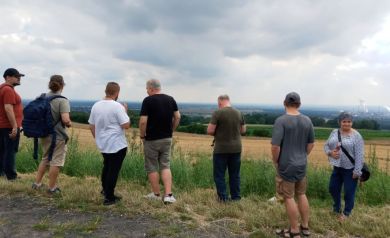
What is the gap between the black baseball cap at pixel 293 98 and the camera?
5.18 metres

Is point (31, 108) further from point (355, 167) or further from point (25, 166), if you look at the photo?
point (355, 167)

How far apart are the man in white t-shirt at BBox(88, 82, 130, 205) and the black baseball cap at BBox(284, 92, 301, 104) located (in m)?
2.45

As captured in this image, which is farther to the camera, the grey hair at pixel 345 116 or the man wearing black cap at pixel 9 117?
the man wearing black cap at pixel 9 117

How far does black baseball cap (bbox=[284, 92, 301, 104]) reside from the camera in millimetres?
5184

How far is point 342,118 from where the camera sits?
5.98m

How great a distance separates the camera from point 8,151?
7.84 meters

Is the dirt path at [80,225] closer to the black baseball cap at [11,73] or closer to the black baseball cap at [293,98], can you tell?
the black baseball cap at [293,98]

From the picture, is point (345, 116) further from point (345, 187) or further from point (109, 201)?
point (109, 201)

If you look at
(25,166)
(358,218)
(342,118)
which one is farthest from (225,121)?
(25,166)

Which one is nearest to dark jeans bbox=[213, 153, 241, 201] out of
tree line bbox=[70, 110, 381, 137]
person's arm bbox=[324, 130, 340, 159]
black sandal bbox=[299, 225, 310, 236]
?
person's arm bbox=[324, 130, 340, 159]

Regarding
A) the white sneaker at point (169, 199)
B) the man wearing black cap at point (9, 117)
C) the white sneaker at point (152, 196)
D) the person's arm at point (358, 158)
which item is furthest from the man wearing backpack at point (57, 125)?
the person's arm at point (358, 158)

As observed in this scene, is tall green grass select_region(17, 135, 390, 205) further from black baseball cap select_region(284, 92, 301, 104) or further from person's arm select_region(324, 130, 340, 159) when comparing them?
black baseball cap select_region(284, 92, 301, 104)

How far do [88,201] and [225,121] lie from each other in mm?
2578

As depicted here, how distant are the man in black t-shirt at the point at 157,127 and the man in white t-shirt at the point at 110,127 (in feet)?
1.27
